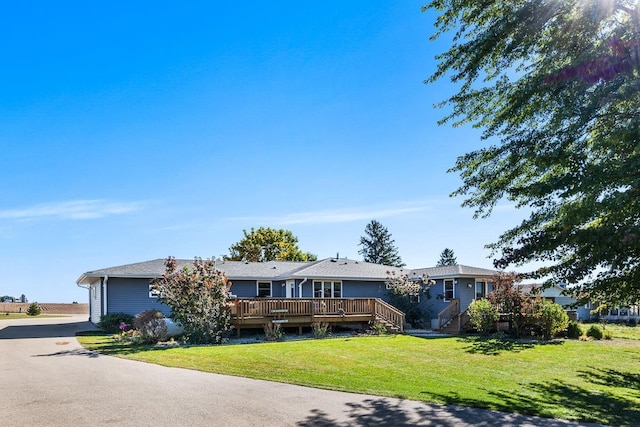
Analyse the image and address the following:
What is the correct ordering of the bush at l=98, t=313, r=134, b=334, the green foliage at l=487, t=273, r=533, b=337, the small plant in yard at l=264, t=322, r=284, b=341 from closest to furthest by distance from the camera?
the small plant in yard at l=264, t=322, r=284, b=341, the green foliage at l=487, t=273, r=533, b=337, the bush at l=98, t=313, r=134, b=334

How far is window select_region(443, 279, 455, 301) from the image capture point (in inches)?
1021

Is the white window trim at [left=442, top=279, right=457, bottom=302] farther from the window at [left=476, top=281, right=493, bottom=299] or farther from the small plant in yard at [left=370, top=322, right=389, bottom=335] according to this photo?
the small plant in yard at [left=370, top=322, right=389, bottom=335]

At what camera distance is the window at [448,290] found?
2594cm

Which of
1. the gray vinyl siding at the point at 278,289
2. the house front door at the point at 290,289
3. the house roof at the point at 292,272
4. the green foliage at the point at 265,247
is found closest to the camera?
the house roof at the point at 292,272

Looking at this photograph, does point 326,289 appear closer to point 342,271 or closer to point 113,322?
point 342,271

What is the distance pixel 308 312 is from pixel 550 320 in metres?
10.4

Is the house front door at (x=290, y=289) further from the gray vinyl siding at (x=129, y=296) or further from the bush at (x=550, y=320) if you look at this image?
the bush at (x=550, y=320)

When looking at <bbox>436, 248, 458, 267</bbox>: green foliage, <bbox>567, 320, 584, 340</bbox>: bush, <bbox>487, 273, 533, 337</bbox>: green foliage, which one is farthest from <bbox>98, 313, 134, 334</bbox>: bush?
<bbox>436, 248, 458, 267</bbox>: green foliage

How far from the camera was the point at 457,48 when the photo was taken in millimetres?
8766

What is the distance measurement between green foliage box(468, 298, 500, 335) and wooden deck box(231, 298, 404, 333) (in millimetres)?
3405

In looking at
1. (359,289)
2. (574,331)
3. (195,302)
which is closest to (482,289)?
(574,331)

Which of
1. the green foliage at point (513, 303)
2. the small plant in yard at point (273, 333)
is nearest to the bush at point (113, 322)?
the small plant in yard at point (273, 333)

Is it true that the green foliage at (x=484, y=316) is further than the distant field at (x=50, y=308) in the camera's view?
No

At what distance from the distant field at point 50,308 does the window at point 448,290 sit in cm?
3974
